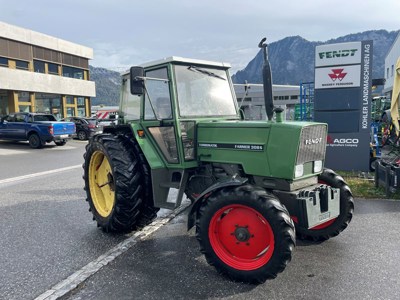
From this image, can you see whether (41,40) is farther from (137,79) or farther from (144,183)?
(137,79)

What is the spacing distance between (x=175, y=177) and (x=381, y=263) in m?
2.70

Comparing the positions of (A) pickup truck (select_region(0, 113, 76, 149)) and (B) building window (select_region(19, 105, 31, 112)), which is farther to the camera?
(B) building window (select_region(19, 105, 31, 112))

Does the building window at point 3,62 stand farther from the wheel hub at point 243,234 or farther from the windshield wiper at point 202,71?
the wheel hub at point 243,234

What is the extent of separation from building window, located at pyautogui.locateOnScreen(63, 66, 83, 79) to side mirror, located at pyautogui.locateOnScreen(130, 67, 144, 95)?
28521 mm

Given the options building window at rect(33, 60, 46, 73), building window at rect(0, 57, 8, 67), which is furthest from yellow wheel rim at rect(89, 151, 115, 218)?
building window at rect(33, 60, 46, 73)

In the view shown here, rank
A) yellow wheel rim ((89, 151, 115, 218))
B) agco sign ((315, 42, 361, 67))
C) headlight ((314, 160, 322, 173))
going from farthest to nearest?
1. agco sign ((315, 42, 361, 67))
2. yellow wheel rim ((89, 151, 115, 218))
3. headlight ((314, 160, 322, 173))

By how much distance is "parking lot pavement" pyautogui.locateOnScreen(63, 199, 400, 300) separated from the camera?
3.32 metres

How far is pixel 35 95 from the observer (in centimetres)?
2641

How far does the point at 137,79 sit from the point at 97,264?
2.22 meters

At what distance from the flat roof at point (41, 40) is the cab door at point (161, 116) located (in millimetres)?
23493

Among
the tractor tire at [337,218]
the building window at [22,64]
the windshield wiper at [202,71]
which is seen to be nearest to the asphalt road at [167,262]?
the tractor tire at [337,218]

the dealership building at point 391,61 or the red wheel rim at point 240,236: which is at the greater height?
the dealership building at point 391,61

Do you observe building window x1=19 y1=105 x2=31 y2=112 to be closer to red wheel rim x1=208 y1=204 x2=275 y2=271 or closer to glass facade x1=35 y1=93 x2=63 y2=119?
glass facade x1=35 y1=93 x2=63 y2=119

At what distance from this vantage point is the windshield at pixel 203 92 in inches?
179
